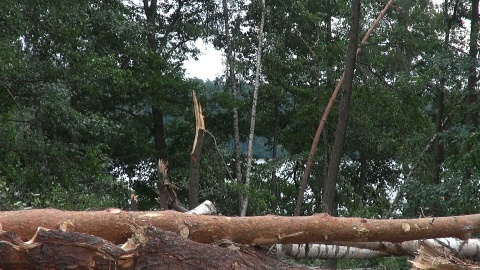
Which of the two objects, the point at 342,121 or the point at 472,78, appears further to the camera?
the point at 472,78

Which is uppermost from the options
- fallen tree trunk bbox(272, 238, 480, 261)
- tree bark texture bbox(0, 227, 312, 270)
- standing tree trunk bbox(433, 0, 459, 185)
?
standing tree trunk bbox(433, 0, 459, 185)

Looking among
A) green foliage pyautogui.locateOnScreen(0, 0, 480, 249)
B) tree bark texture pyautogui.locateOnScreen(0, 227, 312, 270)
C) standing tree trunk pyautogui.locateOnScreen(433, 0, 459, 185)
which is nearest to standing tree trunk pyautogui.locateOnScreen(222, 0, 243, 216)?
green foliage pyautogui.locateOnScreen(0, 0, 480, 249)

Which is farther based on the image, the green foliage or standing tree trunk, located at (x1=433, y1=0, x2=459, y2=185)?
standing tree trunk, located at (x1=433, y1=0, x2=459, y2=185)

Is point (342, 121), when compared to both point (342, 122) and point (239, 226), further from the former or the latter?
point (239, 226)

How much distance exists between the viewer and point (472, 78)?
1149cm

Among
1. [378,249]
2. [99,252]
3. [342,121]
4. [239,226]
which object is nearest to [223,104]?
[342,121]

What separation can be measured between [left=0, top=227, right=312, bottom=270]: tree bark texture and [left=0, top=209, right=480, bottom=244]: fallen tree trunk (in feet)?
0.82

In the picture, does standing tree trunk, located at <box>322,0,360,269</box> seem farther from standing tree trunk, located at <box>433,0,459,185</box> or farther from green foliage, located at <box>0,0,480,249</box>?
standing tree trunk, located at <box>433,0,459,185</box>

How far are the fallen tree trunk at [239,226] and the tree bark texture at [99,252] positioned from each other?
0.25 meters

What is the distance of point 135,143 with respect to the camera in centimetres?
1742

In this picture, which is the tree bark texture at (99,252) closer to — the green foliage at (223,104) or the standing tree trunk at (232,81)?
the green foliage at (223,104)

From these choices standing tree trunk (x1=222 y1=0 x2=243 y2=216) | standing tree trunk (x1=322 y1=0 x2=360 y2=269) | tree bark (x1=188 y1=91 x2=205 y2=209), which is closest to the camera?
tree bark (x1=188 y1=91 x2=205 y2=209)

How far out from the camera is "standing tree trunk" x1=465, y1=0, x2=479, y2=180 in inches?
427

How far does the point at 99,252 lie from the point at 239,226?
→ 0.98 m
